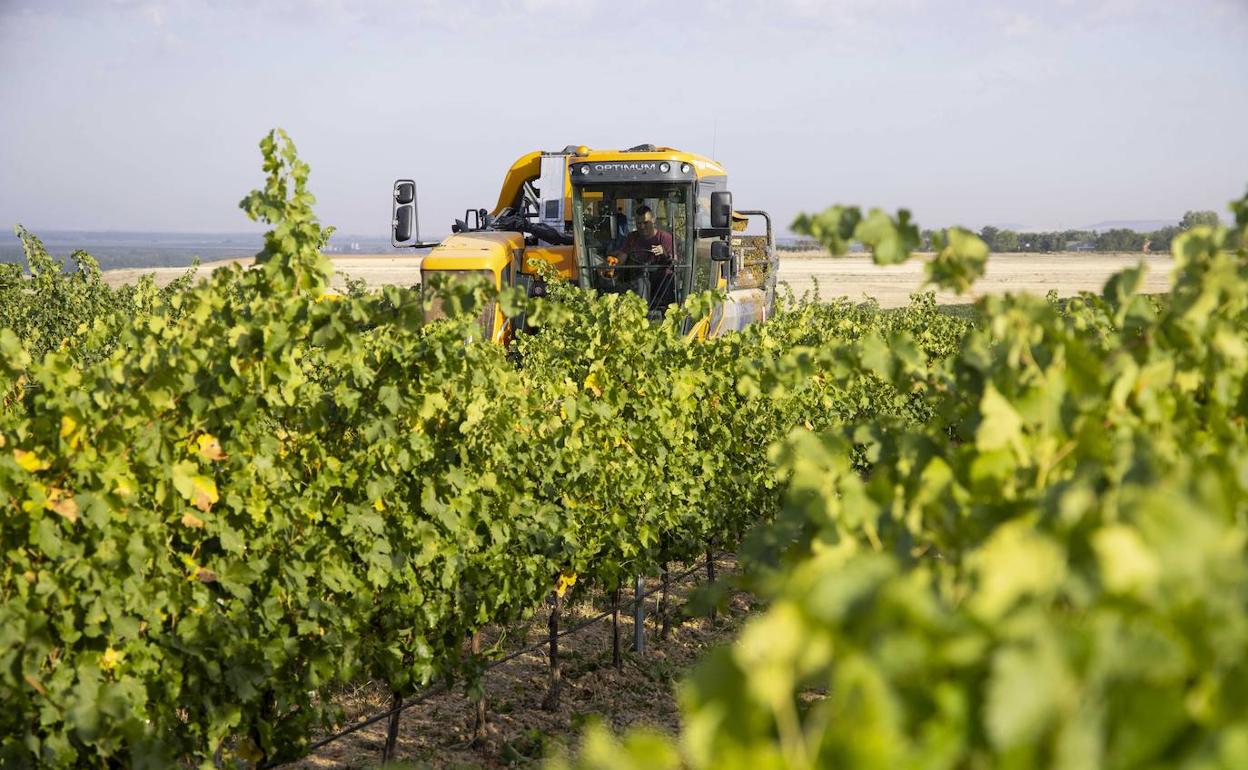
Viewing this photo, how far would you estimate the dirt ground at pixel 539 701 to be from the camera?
618 cm

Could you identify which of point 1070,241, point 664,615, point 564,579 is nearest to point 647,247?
point 664,615

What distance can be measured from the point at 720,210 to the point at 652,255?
1030mm

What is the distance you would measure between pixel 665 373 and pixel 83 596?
416cm

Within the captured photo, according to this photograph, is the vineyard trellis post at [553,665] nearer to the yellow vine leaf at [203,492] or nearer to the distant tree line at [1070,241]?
the yellow vine leaf at [203,492]

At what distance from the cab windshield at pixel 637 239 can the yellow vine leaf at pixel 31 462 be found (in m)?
8.92

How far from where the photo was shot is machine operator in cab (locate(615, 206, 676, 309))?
12.4m

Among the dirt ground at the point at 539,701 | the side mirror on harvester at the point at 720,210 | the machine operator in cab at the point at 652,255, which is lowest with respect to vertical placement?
the dirt ground at the point at 539,701

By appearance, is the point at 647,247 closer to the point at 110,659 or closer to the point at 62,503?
the point at 110,659

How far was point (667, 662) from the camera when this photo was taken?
786cm

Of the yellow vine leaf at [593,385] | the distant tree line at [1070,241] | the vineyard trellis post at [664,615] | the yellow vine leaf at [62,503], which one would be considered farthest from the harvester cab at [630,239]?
the distant tree line at [1070,241]

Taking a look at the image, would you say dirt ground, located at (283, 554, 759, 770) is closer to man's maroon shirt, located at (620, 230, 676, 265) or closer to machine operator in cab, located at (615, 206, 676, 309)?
machine operator in cab, located at (615, 206, 676, 309)

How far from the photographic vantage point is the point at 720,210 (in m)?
11.8

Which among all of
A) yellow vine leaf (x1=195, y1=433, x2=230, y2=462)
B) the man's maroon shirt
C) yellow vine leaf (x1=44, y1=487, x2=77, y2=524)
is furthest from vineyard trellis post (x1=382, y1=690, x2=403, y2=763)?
the man's maroon shirt

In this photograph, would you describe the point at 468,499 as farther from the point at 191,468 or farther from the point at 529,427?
the point at 191,468
